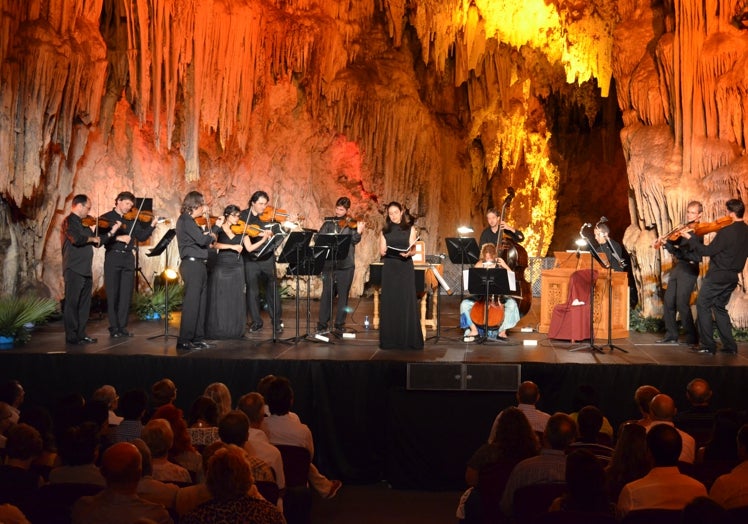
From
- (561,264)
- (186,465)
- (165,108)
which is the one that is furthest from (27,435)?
(165,108)

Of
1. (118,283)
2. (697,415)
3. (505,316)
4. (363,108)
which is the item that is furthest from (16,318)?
(363,108)

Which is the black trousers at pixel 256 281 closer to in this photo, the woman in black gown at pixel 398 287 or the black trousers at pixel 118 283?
the black trousers at pixel 118 283

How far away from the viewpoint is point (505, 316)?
10672mm

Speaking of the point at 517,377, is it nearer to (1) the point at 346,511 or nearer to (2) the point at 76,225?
(1) the point at 346,511

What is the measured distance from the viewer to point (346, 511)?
7.25 meters

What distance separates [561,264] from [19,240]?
8152mm

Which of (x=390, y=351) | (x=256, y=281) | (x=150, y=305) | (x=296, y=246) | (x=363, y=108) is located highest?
(x=363, y=108)

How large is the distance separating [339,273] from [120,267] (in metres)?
2.81

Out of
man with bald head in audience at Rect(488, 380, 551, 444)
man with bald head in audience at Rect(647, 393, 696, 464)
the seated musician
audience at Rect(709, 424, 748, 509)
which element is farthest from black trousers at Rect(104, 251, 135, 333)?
audience at Rect(709, 424, 748, 509)

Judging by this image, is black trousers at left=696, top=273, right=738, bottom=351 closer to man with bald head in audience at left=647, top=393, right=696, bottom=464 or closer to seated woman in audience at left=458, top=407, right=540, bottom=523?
man with bald head in audience at left=647, top=393, right=696, bottom=464

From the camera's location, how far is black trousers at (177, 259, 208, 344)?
9.54 metres

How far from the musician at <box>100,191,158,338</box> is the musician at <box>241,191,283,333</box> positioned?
143cm

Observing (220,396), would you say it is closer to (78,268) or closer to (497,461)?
(497,461)

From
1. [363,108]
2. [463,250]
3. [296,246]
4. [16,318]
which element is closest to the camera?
[16,318]
